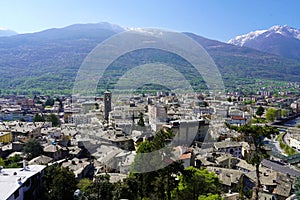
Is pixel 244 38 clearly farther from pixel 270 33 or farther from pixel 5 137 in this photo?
pixel 5 137

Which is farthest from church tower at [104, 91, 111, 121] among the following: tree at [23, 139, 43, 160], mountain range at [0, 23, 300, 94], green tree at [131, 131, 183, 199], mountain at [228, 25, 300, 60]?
mountain at [228, 25, 300, 60]

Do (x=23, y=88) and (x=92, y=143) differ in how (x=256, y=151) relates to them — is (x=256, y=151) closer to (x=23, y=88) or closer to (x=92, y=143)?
(x=92, y=143)

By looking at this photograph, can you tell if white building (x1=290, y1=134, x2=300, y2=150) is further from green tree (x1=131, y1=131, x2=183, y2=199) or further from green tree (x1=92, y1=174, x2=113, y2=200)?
green tree (x1=92, y1=174, x2=113, y2=200)

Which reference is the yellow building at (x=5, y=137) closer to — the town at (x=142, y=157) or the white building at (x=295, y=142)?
the town at (x=142, y=157)

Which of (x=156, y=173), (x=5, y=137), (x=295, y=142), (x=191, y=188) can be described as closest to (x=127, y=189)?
(x=156, y=173)

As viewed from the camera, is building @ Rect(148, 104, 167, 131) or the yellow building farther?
building @ Rect(148, 104, 167, 131)

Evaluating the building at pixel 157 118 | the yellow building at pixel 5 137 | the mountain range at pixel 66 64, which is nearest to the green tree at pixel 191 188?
the building at pixel 157 118

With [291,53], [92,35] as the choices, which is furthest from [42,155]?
[291,53]
